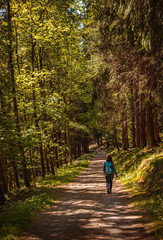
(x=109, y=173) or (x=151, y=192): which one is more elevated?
(x=109, y=173)

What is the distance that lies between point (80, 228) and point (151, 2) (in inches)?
255

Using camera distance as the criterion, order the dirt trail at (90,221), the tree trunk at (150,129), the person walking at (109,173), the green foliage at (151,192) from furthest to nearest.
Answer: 1. the tree trunk at (150,129)
2. the person walking at (109,173)
3. the green foliage at (151,192)
4. the dirt trail at (90,221)

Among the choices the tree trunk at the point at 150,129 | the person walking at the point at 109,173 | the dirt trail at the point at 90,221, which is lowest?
the dirt trail at the point at 90,221

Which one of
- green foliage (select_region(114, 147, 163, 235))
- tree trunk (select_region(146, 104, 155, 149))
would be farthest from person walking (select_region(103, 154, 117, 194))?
tree trunk (select_region(146, 104, 155, 149))

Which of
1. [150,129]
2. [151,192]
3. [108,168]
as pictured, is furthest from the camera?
[150,129]

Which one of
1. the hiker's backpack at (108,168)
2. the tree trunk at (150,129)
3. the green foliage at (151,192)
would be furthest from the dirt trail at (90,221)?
the tree trunk at (150,129)

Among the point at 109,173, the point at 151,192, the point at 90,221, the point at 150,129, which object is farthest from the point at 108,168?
the point at 150,129

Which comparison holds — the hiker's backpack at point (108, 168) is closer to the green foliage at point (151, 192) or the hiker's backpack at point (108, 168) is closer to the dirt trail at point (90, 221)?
the dirt trail at point (90, 221)

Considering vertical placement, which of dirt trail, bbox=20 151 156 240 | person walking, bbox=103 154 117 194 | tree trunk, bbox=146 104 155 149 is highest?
tree trunk, bbox=146 104 155 149

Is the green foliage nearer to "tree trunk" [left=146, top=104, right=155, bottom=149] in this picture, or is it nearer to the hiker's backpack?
the hiker's backpack

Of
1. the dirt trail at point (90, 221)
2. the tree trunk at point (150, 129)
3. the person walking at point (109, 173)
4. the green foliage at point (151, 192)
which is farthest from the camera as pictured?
the tree trunk at point (150, 129)

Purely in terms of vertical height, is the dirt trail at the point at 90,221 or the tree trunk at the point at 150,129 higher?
the tree trunk at the point at 150,129

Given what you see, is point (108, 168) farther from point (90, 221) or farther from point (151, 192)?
point (90, 221)

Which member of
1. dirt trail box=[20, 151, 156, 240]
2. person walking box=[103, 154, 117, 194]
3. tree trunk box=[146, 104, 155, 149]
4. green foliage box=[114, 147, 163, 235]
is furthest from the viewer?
tree trunk box=[146, 104, 155, 149]
